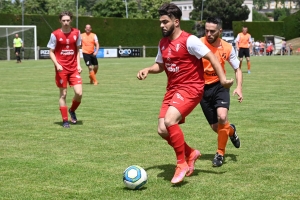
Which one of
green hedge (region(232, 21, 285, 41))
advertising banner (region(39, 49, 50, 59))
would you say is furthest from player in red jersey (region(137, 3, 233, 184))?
green hedge (region(232, 21, 285, 41))

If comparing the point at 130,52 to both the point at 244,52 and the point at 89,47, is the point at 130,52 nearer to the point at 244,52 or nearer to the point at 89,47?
the point at 244,52

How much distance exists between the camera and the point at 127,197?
5.93 metres

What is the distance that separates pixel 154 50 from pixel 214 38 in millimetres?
51746

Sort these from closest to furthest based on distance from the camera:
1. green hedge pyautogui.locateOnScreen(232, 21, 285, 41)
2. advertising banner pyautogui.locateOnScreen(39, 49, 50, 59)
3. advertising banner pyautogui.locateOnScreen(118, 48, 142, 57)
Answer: advertising banner pyautogui.locateOnScreen(39, 49, 50, 59) < advertising banner pyautogui.locateOnScreen(118, 48, 142, 57) < green hedge pyautogui.locateOnScreen(232, 21, 285, 41)

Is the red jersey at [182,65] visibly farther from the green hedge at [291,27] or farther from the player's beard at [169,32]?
the green hedge at [291,27]

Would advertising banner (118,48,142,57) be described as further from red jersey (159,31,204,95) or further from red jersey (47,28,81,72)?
red jersey (159,31,204,95)

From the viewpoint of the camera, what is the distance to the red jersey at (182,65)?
21.7 feet

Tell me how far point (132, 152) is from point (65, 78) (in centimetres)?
343

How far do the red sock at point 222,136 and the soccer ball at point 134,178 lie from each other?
5.20ft

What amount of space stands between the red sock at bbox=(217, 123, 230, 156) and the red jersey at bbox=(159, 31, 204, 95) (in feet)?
3.42

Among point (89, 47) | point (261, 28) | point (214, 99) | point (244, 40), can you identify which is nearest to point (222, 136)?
point (214, 99)

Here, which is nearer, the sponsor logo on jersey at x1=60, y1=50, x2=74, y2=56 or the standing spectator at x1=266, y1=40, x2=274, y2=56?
the sponsor logo on jersey at x1=60, y1=50, x2=74, y2=56

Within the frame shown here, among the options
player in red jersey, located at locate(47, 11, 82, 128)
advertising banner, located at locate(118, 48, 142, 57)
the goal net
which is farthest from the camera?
advertising banner, located at locate(118, 48, 142, 57)

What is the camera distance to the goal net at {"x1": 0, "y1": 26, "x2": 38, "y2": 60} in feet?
150
